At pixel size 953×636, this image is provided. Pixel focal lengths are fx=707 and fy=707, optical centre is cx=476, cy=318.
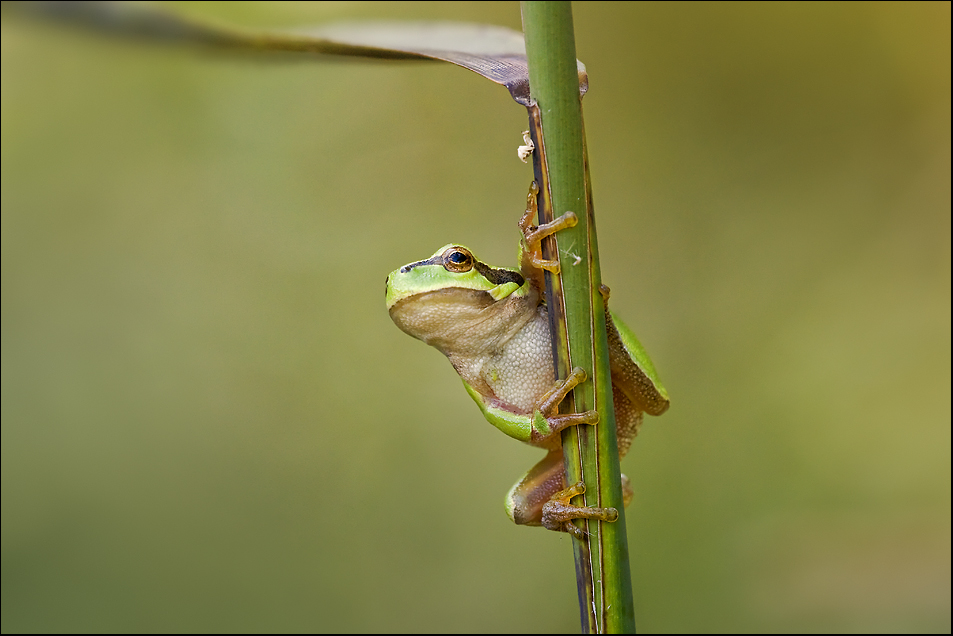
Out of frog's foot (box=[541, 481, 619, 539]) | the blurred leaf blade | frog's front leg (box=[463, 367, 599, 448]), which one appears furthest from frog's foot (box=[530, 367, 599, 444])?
the blurred leaf blade

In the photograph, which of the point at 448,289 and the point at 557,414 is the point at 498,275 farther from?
the point at 557,414

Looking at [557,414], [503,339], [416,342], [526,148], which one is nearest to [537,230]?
[526,148]

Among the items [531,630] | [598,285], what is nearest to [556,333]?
[598,285]

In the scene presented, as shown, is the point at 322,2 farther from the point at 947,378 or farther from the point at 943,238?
the point at 947,378

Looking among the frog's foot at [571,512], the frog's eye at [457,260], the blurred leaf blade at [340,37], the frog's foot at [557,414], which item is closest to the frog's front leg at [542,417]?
the frog's foot at [557,414]

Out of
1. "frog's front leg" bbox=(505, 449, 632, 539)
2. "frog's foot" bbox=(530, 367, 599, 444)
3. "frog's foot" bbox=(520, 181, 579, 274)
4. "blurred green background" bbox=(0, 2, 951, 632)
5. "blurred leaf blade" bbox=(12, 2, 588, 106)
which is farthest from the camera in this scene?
"blurred green background" bbox=(0, 2, 951, 632)

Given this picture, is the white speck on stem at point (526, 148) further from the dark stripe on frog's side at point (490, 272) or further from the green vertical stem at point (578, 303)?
the dark stripe on frog's side at point (490, 272)

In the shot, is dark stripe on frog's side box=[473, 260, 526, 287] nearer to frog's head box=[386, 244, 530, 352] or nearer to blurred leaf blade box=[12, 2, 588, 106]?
frog's head box=[386, 244, 530, 352]
